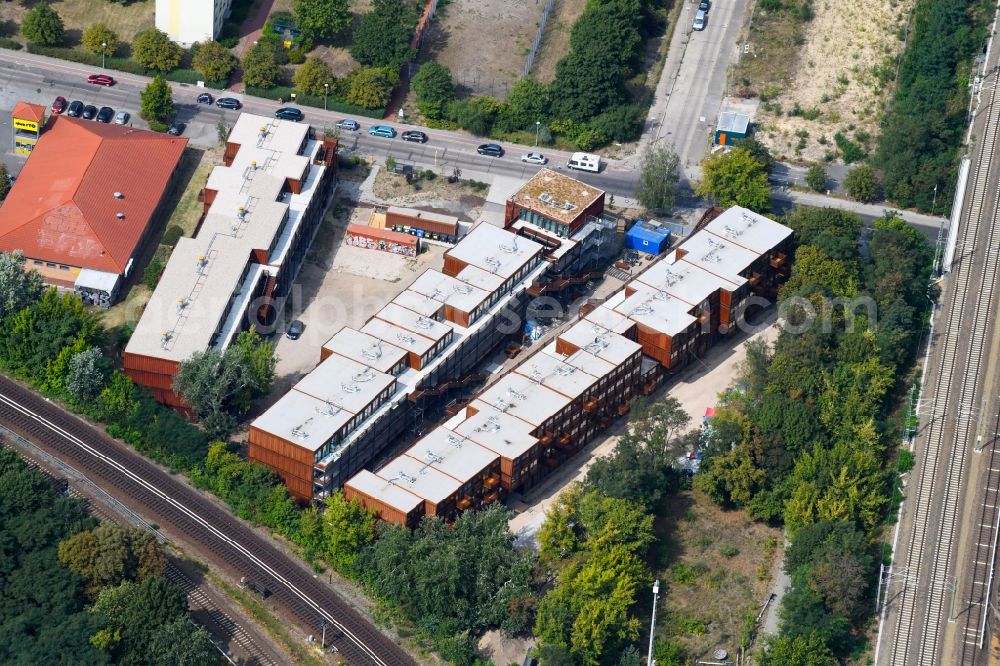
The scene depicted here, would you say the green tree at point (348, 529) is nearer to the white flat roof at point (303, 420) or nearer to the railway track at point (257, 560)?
the railway track at point (257, 560)

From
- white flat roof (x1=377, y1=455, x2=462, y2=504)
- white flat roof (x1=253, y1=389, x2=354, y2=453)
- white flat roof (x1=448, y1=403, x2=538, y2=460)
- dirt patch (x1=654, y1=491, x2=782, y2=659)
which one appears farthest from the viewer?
white flat roof (x1=448, y1=403, x2=538, y2=460)

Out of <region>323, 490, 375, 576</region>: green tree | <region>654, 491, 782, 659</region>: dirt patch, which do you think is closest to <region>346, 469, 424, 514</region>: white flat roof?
<region>323, 490, 375, 576</region>: green tree

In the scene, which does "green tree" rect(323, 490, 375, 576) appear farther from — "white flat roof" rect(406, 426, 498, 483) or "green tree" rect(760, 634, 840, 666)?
"green tree" rect(760, 634, 840, 666)

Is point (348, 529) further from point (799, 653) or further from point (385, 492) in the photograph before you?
point (799, 653)

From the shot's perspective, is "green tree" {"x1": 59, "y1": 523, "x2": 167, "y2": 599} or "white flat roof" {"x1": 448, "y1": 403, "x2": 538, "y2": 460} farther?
"white flat roof" {"x1": 448, "y1": 403, "x2": 538, "y2": 460}

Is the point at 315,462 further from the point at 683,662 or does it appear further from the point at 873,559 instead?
the point at 873,559

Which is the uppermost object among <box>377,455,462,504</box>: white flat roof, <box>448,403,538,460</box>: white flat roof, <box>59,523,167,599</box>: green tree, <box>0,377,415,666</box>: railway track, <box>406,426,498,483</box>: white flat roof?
<box>448,403,538,460</box>: white flat roof
